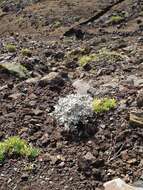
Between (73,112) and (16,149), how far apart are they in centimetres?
205

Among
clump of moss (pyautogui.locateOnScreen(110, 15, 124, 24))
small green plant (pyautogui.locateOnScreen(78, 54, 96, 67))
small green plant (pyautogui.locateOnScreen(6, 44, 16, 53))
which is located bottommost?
clump of moss (pyautogui.locateOnScreen(110, 15, 124, 24))

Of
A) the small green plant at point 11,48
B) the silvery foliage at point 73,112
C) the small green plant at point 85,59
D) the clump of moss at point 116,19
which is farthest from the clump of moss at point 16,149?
the clump of moss at point 116,19

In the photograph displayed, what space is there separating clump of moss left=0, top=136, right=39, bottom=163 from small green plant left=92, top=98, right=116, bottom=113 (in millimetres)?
2538

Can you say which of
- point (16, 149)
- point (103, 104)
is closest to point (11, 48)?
point (103, 104)

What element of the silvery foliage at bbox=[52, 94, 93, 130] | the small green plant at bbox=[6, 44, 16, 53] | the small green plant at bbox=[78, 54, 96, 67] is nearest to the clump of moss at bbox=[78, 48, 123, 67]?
the small green plant at bbox=[78, 54, 96, 67]

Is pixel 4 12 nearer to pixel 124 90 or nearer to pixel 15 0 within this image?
pixel 15 0

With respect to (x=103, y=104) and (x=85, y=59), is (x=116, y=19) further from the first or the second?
(x=103, y=104)

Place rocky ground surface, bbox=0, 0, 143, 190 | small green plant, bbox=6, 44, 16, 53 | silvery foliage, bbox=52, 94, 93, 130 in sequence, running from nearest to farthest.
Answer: rocky ground surface, bbox=0, 0, 143, 190 → silvery foliage, bbox=52, 94, 93, 130 → small green plant, bbox=6, 44, 16, 53

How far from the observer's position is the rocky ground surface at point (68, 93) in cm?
1270

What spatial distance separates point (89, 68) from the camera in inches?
835

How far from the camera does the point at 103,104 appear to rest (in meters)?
15.6

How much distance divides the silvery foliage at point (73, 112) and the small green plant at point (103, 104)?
0.60 ft

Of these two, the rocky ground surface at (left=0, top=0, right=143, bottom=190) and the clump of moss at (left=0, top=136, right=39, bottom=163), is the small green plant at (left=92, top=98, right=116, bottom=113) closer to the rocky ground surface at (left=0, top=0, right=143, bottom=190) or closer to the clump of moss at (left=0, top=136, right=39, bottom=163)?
the rocky ground surface at (left=0, top=0, right=143, bottom=190)

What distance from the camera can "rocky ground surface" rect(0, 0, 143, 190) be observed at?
12695 millimetres
